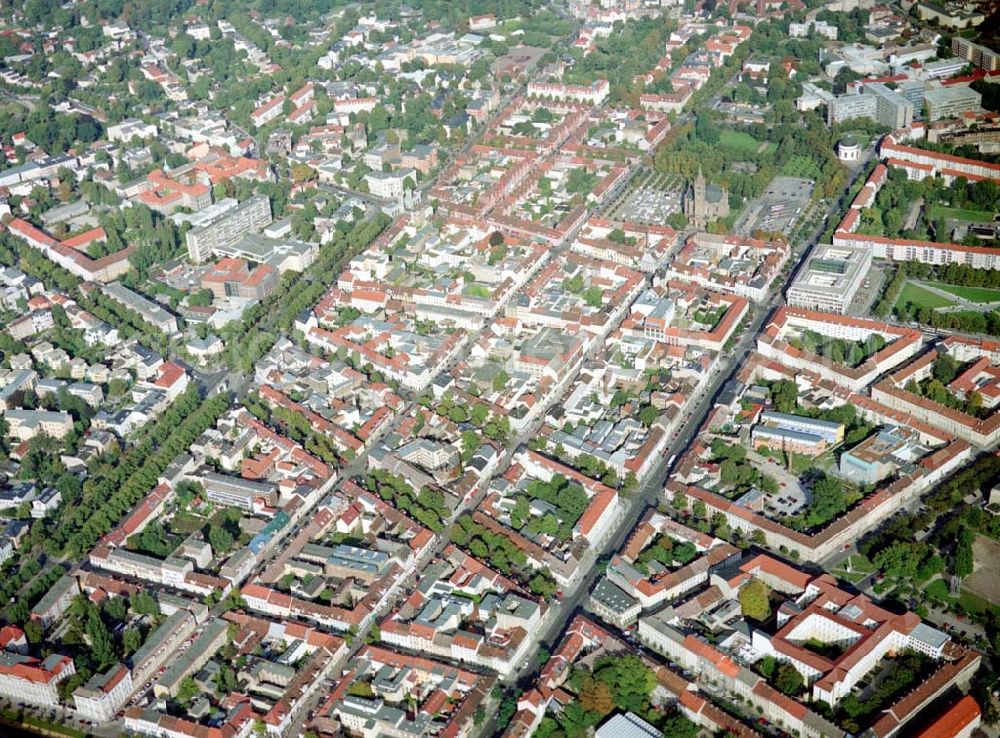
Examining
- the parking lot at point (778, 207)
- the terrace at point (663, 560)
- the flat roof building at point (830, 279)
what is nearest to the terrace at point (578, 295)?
the flat roof building at point (830, 279)

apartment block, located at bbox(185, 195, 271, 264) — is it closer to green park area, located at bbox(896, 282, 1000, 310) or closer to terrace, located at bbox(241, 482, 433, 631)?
terrace, located at bbox(241, 482, 433, 631)

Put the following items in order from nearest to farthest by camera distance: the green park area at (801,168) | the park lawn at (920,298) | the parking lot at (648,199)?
the park lawn at (920,298) → the parking lot at (648,199) → the green park area at (801,168)

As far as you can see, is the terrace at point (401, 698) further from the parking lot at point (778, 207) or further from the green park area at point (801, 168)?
the green park area at point (801, 168)

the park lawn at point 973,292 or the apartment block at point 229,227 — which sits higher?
the park lawn at point 973,292

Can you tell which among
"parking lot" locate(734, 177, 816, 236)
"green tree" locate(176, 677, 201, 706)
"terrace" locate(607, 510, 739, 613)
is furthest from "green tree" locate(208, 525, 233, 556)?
"parking lot" locate(734, 177, 816, 236)

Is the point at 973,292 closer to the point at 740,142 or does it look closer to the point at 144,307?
the point at 740,142

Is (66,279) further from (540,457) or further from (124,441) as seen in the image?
(540,457)

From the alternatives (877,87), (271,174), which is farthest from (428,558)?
(877,87)

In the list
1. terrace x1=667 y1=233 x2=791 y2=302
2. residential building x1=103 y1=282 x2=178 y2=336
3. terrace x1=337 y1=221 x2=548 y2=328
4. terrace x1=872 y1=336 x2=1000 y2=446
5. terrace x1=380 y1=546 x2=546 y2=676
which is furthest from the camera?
residential building x1=103 y1=282 x2=178 y2=336
